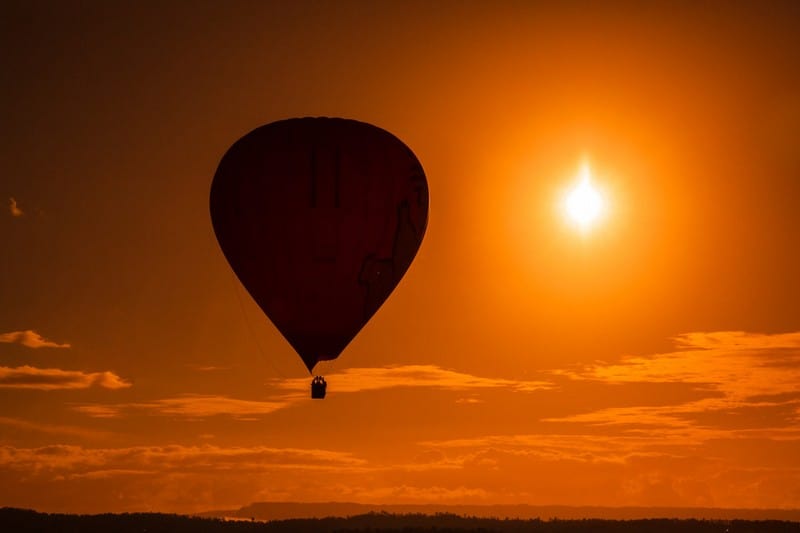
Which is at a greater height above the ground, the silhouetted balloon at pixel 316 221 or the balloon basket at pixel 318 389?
the silhouetted balloon at pixel 316 221

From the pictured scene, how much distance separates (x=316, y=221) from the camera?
204 ft

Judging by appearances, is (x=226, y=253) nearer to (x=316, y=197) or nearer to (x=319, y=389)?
(x=316, y=197)

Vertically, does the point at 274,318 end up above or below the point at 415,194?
below

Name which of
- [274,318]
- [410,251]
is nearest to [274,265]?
[274,318]

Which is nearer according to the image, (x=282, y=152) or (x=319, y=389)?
(x=319, y=389)

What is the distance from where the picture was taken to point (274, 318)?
62.1 m

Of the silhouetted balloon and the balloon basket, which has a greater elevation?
the silhouetted balloon

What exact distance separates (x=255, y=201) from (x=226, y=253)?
287 centimetres

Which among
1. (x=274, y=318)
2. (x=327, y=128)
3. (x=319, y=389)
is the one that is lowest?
(x=319, y=389)

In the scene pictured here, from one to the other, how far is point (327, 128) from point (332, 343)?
9688 millimetres

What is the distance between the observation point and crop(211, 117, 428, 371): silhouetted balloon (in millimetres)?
61781

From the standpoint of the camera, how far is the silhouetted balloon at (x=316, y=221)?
61781 millimetres

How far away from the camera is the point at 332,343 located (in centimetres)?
6109

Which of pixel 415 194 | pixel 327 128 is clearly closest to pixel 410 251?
pixel 415 194
